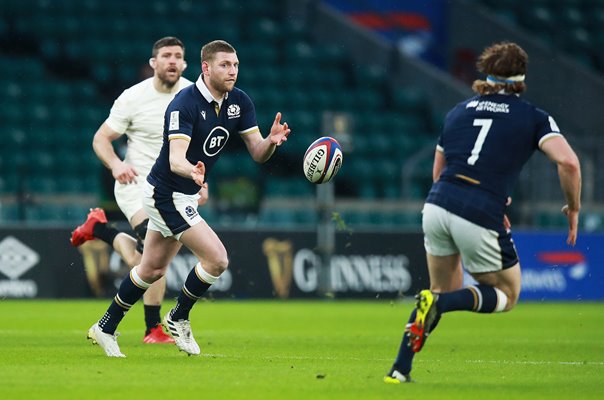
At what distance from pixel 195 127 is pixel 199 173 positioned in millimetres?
692

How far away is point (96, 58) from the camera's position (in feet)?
79.6

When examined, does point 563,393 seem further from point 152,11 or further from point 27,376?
point 152,11

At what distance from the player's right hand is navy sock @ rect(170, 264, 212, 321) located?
1.51 m

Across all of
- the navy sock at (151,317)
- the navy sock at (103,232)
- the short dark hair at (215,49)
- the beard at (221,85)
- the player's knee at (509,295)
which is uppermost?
the short dark hair at (215,49)

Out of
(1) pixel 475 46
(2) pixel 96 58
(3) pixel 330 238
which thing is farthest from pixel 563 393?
(1) pixel 475 46

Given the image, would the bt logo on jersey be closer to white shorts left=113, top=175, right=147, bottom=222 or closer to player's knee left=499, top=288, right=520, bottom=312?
white shorts left=113, top=175, right=147, bottom=222

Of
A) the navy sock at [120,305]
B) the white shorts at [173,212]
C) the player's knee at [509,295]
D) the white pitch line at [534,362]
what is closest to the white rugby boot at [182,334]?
the navy sock at [120,305]

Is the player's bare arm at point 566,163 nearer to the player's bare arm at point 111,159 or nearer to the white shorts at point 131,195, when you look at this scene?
the player's bare arm at point 111,159

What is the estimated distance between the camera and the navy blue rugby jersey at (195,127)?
8.97 meters

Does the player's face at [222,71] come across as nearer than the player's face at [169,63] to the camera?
Yes

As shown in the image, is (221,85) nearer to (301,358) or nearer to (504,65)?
(301,358)

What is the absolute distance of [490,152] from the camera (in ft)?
25.0

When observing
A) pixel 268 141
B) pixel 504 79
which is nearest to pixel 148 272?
pixel 268 141

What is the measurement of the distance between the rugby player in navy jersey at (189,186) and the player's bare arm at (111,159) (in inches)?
50.1
